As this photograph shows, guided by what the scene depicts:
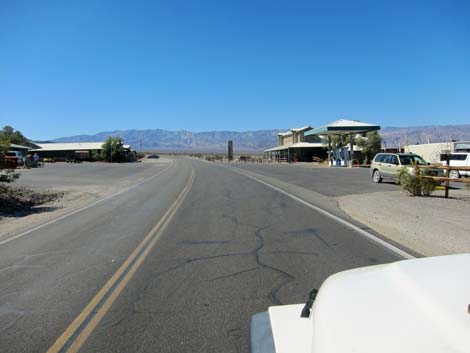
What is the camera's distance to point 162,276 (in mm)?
6301

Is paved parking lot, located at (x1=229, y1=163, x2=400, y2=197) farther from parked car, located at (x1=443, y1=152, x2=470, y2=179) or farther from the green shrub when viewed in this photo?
parked car, located at (x1=443, y1=152, x2=470, y2=179)

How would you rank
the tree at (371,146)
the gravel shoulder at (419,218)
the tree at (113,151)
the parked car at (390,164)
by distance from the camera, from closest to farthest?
1. the gravel shoulder at (419,218)
2. the parked car at (390,164)
3. the tree at (371,146)
4. the tree at (113,151)

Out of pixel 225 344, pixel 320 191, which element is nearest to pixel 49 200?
pixel 320 191

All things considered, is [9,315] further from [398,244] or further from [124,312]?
[398,244]

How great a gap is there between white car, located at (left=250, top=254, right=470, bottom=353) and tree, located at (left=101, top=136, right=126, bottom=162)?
348 feet

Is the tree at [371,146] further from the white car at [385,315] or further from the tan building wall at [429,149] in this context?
the white car at [385,315]

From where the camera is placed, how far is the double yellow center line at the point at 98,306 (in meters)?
4.18

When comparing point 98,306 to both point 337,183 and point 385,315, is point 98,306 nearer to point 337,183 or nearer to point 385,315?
point 385,315

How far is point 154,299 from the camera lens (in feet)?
17.4

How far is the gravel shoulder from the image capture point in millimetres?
8165

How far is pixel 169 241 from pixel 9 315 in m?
4.16

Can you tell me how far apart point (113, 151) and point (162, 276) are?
10408 centimetres

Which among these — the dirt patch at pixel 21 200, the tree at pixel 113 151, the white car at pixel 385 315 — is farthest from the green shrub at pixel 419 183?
the tree at pixel 113 151

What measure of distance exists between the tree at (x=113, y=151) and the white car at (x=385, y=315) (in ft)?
348
